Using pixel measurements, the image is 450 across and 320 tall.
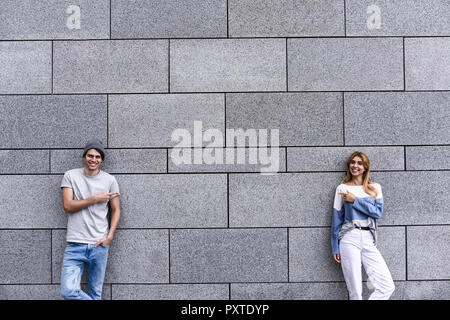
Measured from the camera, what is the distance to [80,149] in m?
6.41

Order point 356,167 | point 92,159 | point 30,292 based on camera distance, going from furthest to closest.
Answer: point 30,292, point 356,167, point 92,159

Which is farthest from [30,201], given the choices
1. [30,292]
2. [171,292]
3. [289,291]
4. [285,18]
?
[285,18]

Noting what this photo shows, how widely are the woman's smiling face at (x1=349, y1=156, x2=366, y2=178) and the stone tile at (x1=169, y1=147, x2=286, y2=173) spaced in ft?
3.25

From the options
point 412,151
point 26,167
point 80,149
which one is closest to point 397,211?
point 412,151

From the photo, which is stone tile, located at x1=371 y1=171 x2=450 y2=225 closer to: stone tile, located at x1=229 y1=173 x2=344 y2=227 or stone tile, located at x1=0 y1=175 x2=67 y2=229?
stone tile, located at x1=229 y1=173 x2=344 y2=227

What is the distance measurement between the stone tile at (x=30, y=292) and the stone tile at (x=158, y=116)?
7.73ft

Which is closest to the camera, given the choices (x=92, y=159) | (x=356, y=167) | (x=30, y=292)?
(x=92, y=159)

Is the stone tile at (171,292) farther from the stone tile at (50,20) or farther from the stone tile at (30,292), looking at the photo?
the stone tile at (50,20)

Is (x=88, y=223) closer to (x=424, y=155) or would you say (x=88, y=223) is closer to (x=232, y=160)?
(x=232, y=160)

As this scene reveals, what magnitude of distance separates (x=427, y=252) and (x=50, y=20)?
6757mm

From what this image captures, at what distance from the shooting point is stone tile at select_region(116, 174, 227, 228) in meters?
6.38

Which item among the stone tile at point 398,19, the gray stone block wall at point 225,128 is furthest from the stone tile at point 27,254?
the stone tile at point 398,19

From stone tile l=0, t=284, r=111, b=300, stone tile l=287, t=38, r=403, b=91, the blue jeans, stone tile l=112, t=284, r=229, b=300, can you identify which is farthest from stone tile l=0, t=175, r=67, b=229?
stone tile l=287, t=38, r=403, b=91

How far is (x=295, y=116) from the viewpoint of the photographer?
6.41 m
